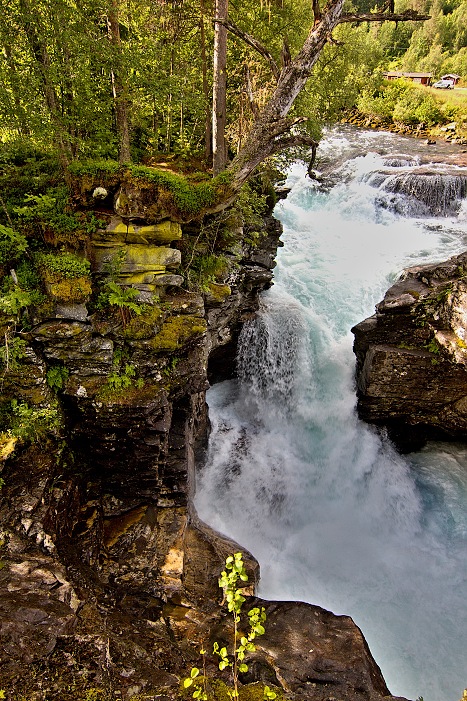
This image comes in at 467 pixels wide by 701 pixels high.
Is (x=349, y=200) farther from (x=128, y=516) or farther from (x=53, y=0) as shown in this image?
(x=128, y=516)

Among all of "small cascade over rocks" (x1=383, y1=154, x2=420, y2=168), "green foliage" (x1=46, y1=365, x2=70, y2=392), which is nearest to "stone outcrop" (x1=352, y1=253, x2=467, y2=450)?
"green foliage" (x1=46, y1=365, x2=70, y2=392)

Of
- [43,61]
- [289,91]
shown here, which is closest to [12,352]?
[43,61]

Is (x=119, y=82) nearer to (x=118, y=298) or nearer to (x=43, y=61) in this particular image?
(x=43, y=61)

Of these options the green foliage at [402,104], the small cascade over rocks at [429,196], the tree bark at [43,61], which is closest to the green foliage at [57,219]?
the tree bark at [43,61]

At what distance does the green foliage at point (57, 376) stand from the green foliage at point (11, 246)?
78.2 inches

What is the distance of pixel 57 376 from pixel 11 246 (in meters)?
2.36

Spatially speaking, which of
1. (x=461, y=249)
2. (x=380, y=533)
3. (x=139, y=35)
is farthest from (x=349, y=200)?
(x=380, y=533)

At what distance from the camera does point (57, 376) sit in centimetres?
718

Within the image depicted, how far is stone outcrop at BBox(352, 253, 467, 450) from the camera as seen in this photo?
1085 cm

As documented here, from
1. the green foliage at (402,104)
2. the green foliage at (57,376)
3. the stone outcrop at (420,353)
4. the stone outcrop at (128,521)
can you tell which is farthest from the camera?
the green foliage at (402,104)

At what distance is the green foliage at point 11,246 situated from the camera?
7.00 metres

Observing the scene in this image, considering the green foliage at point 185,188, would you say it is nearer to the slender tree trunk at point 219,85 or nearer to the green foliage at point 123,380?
the slender tree trunk at point 219,85

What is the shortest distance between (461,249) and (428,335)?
620 cm

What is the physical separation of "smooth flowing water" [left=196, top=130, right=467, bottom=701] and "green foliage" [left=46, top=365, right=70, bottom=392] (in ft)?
16.8
